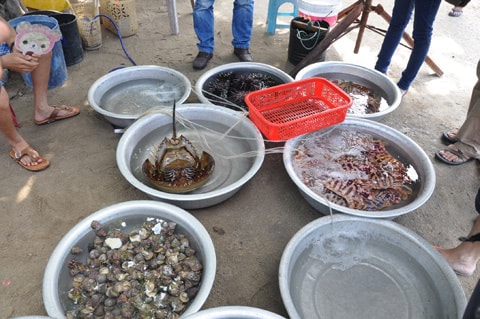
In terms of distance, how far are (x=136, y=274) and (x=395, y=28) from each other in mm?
2963

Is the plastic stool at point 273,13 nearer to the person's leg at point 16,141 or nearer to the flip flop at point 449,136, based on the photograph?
the flip flop at point 449,136

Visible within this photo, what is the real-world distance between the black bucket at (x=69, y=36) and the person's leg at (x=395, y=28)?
3027 mm

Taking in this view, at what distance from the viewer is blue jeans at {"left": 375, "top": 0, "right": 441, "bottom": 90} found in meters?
2.80

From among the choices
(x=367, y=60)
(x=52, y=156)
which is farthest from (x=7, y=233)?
(x=367, y=60)

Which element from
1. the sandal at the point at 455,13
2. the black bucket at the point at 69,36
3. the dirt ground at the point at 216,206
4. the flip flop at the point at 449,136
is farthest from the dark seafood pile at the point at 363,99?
the sandal at the point at 455,13

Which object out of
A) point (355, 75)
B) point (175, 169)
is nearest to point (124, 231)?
point (175, 169)

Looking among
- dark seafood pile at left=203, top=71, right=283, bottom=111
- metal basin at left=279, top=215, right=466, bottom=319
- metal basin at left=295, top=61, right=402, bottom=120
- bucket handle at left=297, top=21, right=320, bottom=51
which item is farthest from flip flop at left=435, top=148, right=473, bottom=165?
bucket handle at left=297, top=21, right=320, bottom=51

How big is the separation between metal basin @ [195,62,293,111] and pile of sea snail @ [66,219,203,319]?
4.41 feet

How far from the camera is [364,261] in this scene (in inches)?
81.1

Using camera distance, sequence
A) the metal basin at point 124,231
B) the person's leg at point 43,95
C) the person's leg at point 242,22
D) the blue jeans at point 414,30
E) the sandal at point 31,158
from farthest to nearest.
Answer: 1. the person's leg at point 242,22
2. the blue jeans at point 414,30
3. the person's leg at point 43,95
4. the sandal at point 31,158
5. the metal basin at point 124,231

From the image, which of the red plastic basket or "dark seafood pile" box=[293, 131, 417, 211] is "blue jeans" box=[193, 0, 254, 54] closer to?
the red plastic basket

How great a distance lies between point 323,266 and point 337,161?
88cm

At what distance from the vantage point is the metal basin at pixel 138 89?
311 centimetres

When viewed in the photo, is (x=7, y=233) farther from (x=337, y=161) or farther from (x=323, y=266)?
(x=337, y=161)
